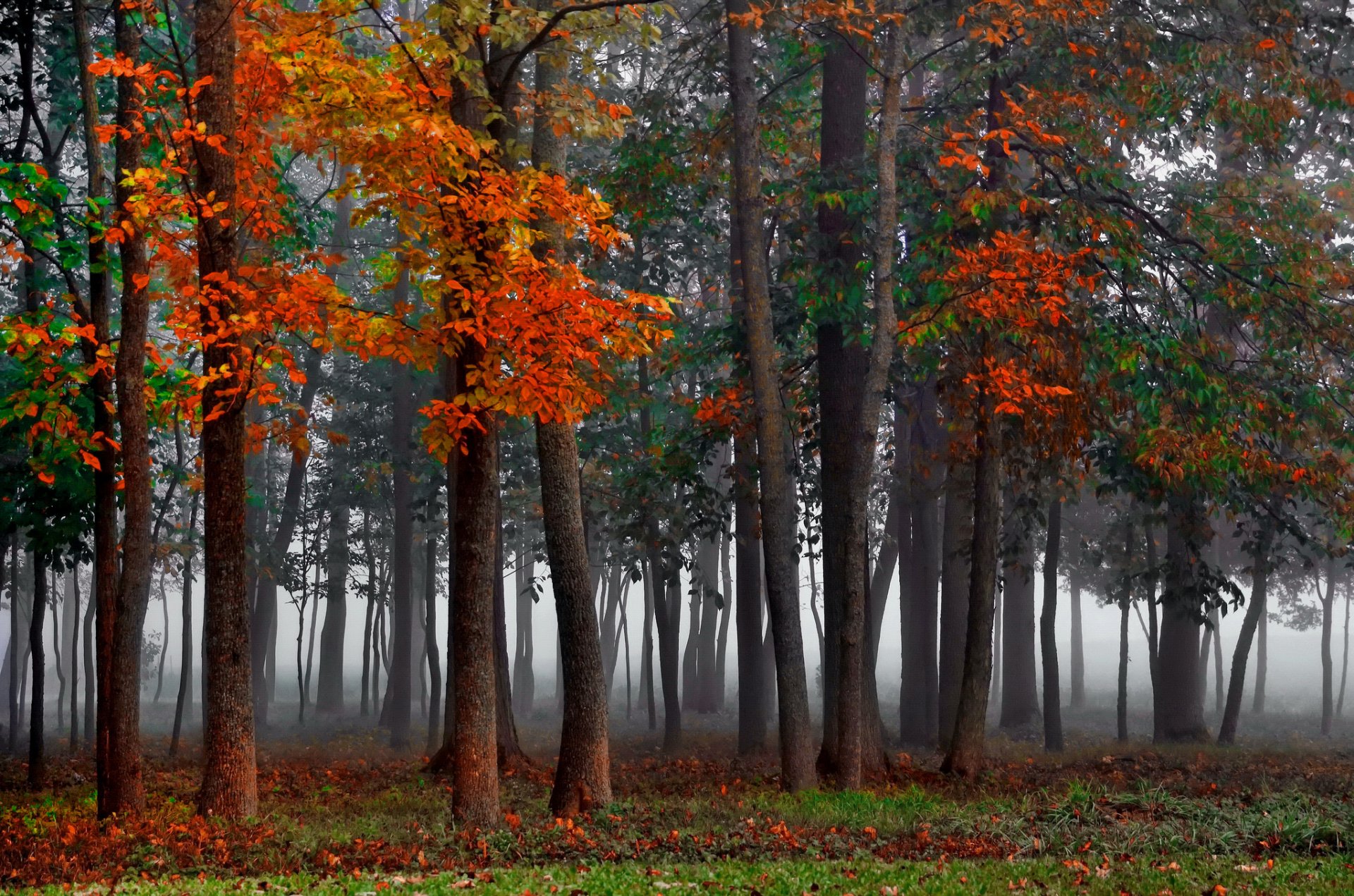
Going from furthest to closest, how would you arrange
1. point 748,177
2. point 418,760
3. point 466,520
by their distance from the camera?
point 418,760
point 748,177
point 466,520

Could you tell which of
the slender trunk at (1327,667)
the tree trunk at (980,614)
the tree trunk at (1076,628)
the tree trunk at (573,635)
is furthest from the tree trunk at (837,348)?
the tree trunk at (1076,628)

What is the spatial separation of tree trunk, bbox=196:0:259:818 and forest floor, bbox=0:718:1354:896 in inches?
19.5

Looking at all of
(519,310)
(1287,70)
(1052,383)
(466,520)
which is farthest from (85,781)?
(1287,70)

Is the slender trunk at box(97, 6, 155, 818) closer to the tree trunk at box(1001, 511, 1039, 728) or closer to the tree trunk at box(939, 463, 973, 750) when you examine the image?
the tree trunk at box(939, 463, 973, 750)

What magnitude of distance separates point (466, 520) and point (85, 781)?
764 centimetres

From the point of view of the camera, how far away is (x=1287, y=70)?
14789 millimetres

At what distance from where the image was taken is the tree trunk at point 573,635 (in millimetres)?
11438

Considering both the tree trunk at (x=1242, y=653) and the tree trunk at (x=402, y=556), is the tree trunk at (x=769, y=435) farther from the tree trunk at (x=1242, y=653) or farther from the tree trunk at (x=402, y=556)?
the tree trunk at (x=402, y=556)

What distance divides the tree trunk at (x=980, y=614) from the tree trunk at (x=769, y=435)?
7.03 ft

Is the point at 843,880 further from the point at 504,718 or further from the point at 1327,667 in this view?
the point at 1327,667

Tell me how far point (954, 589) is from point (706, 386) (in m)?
5.53

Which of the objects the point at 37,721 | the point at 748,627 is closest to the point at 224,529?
the point at 37,721

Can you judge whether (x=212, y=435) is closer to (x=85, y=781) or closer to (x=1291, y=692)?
(x=85, y=781)

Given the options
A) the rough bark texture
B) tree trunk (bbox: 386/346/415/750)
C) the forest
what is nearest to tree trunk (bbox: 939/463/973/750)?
the forest
